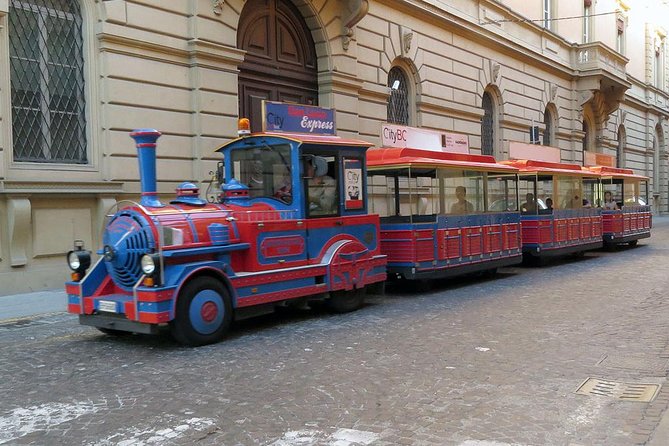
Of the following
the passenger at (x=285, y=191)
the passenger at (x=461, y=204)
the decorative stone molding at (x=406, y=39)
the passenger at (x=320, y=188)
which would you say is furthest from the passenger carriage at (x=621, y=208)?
the passenger at (x=285, y=191)

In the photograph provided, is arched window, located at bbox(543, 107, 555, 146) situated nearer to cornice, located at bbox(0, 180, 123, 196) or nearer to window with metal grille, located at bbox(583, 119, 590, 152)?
window with metal grille, located at bbox(583, 119, 590, 152)

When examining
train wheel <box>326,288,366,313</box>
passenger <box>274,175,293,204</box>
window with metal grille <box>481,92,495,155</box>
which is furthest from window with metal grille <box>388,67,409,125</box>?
passenger <box>274,175,293,204</box>

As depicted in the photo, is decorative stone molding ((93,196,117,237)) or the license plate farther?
decorative stone molding ((93,196,117,237))

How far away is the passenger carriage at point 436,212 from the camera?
445 inches

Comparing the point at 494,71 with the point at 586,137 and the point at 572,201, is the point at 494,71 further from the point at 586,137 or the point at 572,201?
the point at 586,137

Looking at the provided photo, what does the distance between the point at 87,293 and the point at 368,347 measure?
10.7 ft

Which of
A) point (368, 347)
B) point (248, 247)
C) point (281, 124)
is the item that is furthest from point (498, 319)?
point (281, 124)

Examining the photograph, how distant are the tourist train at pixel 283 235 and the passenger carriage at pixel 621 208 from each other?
24.0 feet

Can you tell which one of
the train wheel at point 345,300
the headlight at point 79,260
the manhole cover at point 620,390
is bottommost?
the manhole cover at point 620,390

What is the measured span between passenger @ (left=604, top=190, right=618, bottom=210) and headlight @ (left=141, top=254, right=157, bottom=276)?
16.4 metres

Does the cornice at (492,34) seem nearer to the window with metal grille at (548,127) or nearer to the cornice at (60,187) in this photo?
the window with metal grille at (548,127)

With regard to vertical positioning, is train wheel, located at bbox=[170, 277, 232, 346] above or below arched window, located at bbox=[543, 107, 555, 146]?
below

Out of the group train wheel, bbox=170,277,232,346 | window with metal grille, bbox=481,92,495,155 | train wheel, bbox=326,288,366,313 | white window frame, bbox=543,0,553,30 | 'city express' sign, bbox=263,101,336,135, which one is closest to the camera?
train wheel, bbox=170,277,232,346

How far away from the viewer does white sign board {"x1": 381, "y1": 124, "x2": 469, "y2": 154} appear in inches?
706
